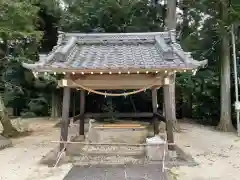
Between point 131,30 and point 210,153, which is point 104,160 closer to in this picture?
point 210,153

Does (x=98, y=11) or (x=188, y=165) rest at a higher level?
(x=98, y=11)

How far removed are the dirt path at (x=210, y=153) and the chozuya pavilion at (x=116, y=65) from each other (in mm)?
989

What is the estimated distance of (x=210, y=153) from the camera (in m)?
8.03

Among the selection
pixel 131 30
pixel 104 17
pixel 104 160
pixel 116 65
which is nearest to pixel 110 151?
pixel 104 160

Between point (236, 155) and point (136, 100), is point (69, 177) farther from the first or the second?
point (136, 100)

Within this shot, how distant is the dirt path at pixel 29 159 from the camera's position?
230 inches

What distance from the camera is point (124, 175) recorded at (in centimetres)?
557

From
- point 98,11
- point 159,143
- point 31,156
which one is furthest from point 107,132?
point 98,11

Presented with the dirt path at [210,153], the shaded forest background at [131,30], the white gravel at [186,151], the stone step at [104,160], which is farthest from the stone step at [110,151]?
the shaded forest background at [131,30]

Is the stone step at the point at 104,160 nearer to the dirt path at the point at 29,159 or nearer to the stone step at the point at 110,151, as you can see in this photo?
the stone step at the point at 110,151

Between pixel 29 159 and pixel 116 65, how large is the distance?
2.93 metres

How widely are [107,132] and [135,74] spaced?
13.1ft

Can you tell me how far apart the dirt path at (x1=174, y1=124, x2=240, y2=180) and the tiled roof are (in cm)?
192

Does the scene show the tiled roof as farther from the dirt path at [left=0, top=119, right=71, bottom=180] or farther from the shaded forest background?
the shaded forest background
